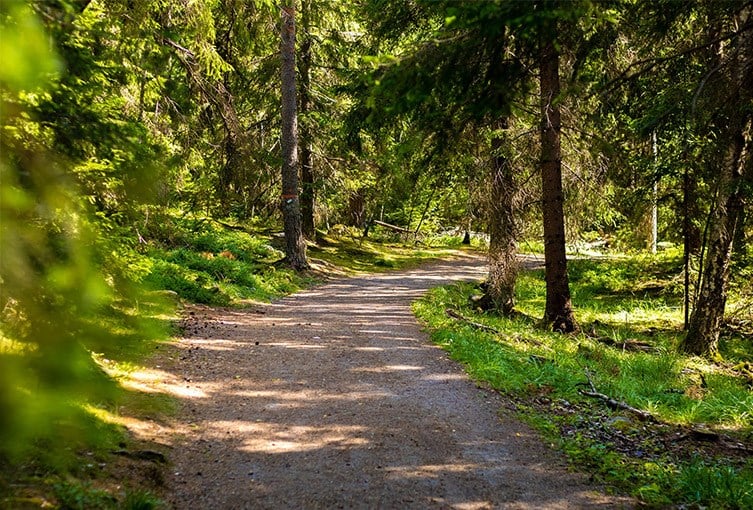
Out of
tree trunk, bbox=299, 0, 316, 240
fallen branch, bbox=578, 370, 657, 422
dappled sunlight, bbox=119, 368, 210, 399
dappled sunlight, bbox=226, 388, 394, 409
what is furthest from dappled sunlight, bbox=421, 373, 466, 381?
tree trunk, bbox=299, 0, 316, 240

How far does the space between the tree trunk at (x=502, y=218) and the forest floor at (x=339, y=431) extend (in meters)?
4.03

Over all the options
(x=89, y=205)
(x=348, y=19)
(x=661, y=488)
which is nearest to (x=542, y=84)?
(x=661, y=488)

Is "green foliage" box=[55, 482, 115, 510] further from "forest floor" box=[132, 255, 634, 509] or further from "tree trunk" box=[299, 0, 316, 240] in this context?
"tree trunk" box=[299, 0, 316, 240]

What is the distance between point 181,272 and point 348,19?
1369cm

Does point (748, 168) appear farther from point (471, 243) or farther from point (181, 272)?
point (471, 243)

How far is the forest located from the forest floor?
1.47ft

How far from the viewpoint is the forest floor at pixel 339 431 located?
4.42 m

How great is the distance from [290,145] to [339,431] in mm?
12920

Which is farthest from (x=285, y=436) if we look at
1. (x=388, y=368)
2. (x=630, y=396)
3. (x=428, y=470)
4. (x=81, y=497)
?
(x=630, y=396)

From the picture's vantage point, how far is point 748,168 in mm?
10211

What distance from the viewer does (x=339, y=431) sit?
562 cm

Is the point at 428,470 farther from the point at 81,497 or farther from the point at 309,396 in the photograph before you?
the point at 81,497

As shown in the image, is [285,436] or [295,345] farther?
[295,345]

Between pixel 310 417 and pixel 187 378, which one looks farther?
pixel 187 378
